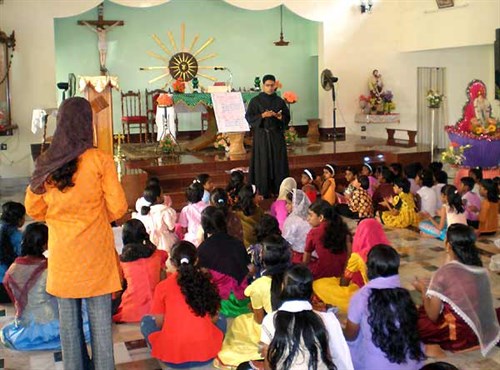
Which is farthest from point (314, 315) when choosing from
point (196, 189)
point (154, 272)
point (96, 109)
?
point (96, 109)

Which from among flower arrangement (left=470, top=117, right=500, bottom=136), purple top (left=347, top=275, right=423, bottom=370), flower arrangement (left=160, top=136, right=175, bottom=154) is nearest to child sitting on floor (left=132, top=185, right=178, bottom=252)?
purple top (left=347, top=275, right=423, bottom=370)

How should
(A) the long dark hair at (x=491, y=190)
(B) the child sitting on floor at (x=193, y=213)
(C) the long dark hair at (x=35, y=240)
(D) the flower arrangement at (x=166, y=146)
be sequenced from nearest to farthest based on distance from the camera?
1. (C) the long dark hair at (x=35, y=240)
2. (B) the child sitting on floor at (x=193, y=213)
3. (A) the long dark hair at (x=491, y=190)
4. (D) the flower arrangement at (x=166, y=146)

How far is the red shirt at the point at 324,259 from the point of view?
5.07 meters

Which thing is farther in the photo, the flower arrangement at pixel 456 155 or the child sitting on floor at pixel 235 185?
the flower arrangement at pixel 456 155

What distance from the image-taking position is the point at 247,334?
4.22 metres

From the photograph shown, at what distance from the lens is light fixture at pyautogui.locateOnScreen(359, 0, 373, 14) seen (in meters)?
14.8

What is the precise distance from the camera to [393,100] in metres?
15.2

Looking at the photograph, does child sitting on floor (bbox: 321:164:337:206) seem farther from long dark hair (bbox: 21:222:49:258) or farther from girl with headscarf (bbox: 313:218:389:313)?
long dark hair (bbox: 21:222:49:258)

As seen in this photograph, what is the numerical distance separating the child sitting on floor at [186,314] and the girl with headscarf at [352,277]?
3.58 feet

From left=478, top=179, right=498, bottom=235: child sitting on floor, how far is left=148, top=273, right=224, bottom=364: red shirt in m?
4.37

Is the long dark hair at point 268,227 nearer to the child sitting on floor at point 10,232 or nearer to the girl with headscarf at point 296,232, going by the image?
the girl with headscarf at point 296,232

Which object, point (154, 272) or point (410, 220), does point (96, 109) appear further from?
point (410, 220)

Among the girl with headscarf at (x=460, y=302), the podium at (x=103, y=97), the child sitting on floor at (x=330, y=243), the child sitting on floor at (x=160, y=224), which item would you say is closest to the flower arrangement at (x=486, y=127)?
the podium at (x=103, y=97)

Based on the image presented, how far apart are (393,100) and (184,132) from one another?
5011mm
